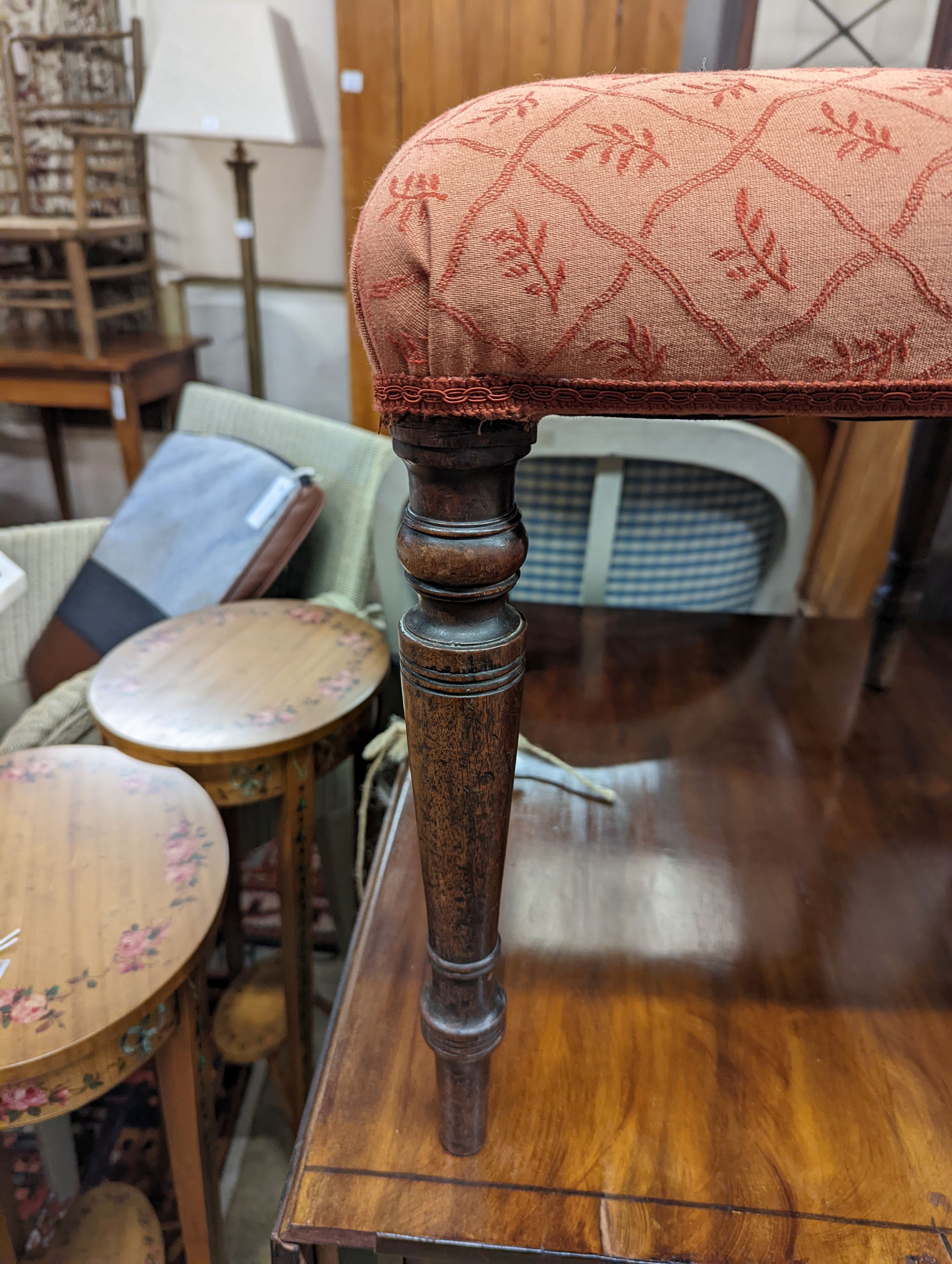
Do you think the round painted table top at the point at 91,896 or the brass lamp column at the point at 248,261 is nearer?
the round painted table top at the point at 91,896

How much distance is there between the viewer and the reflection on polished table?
43 cm

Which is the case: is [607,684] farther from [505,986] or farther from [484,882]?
[484,882]

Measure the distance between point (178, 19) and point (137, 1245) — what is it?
1.58m

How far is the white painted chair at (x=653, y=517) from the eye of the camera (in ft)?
2.93

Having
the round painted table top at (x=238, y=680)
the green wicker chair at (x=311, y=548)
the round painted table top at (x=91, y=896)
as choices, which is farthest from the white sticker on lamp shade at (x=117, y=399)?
the round painted table top at (x=91, y=896)

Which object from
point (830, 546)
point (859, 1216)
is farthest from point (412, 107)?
point (859, 1216)

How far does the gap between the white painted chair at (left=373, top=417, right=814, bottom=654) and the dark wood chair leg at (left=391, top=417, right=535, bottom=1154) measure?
21.5 inches

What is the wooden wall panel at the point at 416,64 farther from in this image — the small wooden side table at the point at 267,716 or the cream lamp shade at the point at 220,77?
the small wooden side table at the point at 267,716

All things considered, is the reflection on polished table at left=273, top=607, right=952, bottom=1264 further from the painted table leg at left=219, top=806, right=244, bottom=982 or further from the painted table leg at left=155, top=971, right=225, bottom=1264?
the painted table leg at left=219, top=806, right=244, bottom=982

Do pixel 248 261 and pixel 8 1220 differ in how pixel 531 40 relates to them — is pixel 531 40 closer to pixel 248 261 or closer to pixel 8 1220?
pixel 248 261

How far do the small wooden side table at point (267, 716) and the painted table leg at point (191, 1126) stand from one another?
0.18 m

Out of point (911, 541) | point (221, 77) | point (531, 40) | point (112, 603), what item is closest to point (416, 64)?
point (531, 40)

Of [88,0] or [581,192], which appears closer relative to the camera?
[581,192]

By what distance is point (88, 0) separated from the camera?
1.59 metres
